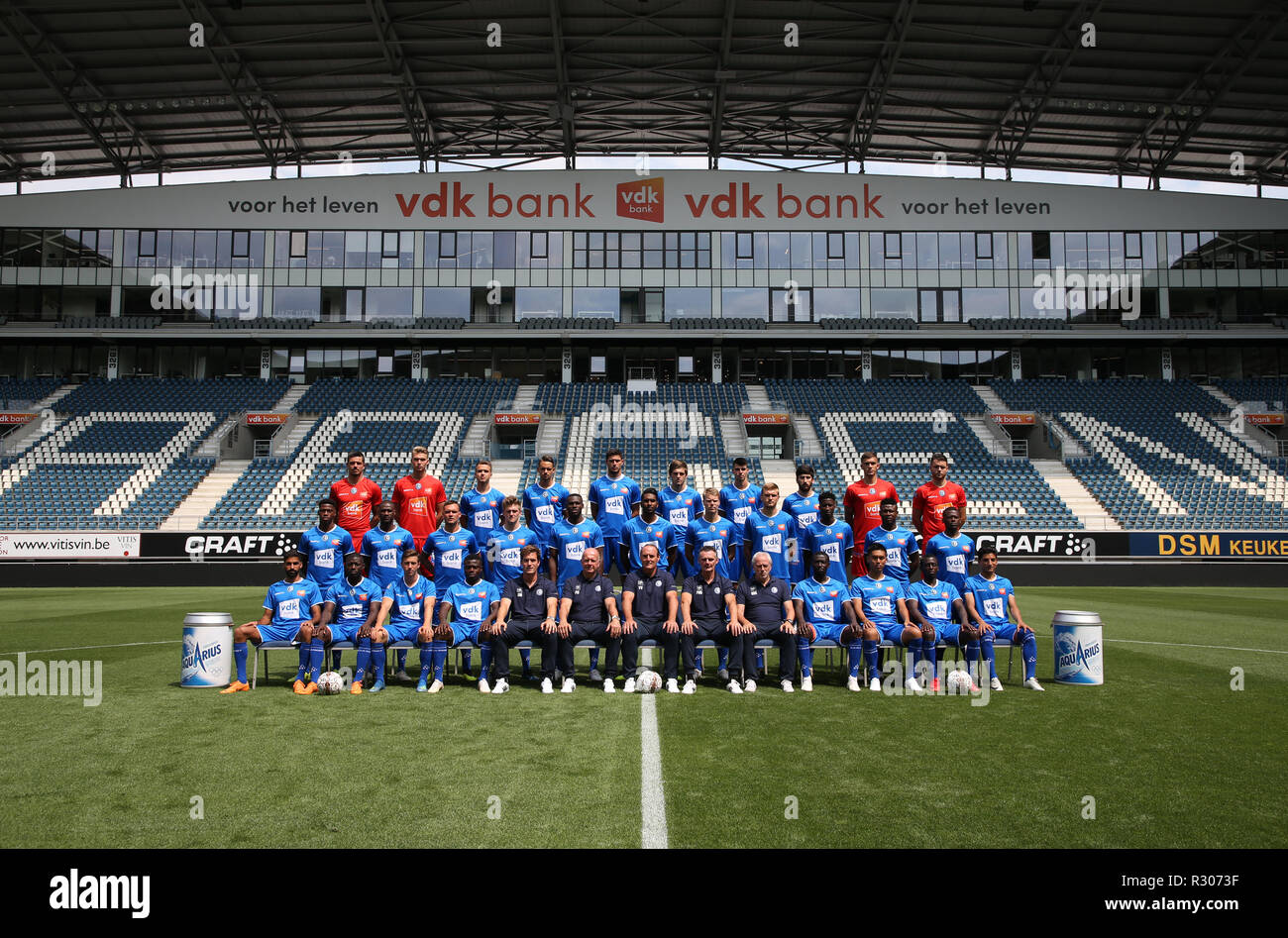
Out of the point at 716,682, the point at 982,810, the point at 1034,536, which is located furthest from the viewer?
the point at 1034,536

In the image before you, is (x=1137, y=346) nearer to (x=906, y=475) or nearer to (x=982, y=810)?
(x=906, y=475)

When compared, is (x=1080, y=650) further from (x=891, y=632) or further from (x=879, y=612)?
(x=879, y=612)

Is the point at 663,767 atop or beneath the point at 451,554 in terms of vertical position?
beneath

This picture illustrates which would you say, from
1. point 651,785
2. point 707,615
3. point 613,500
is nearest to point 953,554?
point 707,615

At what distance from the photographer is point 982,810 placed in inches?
199

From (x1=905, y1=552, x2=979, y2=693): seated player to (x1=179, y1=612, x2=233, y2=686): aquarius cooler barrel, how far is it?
23.4ft

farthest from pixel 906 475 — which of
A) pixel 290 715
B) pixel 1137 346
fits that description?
pixel 290 715

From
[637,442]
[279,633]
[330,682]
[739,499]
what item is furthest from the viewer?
[637,442]

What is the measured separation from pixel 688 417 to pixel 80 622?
2458cm

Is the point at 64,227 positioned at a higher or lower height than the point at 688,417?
higher

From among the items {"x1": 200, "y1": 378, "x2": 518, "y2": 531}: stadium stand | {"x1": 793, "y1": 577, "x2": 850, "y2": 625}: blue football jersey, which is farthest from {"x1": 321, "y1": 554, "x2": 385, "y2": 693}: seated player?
{"x1": 200, "y1": 378, "x2": 518, "y2": 531}: stadium stand

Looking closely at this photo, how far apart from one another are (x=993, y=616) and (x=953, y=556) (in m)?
0.76

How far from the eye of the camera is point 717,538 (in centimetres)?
1016

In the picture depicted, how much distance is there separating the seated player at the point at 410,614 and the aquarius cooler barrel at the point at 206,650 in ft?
5.03
